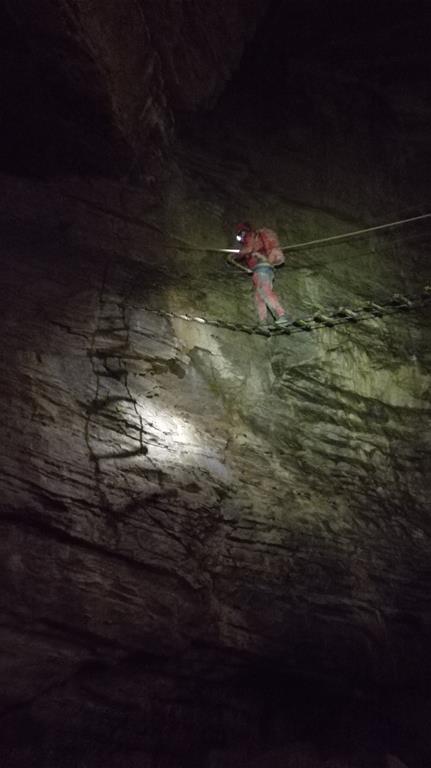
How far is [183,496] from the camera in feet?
20.6

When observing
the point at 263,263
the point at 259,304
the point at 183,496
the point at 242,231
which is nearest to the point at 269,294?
the point at 259,304

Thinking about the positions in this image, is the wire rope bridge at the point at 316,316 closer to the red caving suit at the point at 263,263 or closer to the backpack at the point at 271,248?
the red caving suit at the point at 263,263

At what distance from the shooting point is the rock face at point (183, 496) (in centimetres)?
542

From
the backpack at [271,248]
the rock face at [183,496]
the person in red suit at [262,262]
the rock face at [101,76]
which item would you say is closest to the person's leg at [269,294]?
the person in red suit at [262,262]

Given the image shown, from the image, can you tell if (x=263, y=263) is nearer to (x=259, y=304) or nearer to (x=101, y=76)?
(x=259, y=304)

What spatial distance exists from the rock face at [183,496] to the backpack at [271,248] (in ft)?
1.98

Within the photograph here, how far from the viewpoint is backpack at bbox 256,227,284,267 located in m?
9.09

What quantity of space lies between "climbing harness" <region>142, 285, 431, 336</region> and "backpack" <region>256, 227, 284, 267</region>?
104cm

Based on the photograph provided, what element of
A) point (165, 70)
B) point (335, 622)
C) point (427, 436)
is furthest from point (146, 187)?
point (335, 622)

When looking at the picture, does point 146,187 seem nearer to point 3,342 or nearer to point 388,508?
point 3,342

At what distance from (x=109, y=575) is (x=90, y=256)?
4677mm

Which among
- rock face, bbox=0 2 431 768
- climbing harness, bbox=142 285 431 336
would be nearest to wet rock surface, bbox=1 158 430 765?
rock face, bbox=0 2 431 768

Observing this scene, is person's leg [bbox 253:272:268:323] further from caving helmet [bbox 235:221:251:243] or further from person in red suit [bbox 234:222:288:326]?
caving helmet [bbox 235:221:251:243]

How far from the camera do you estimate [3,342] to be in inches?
258
